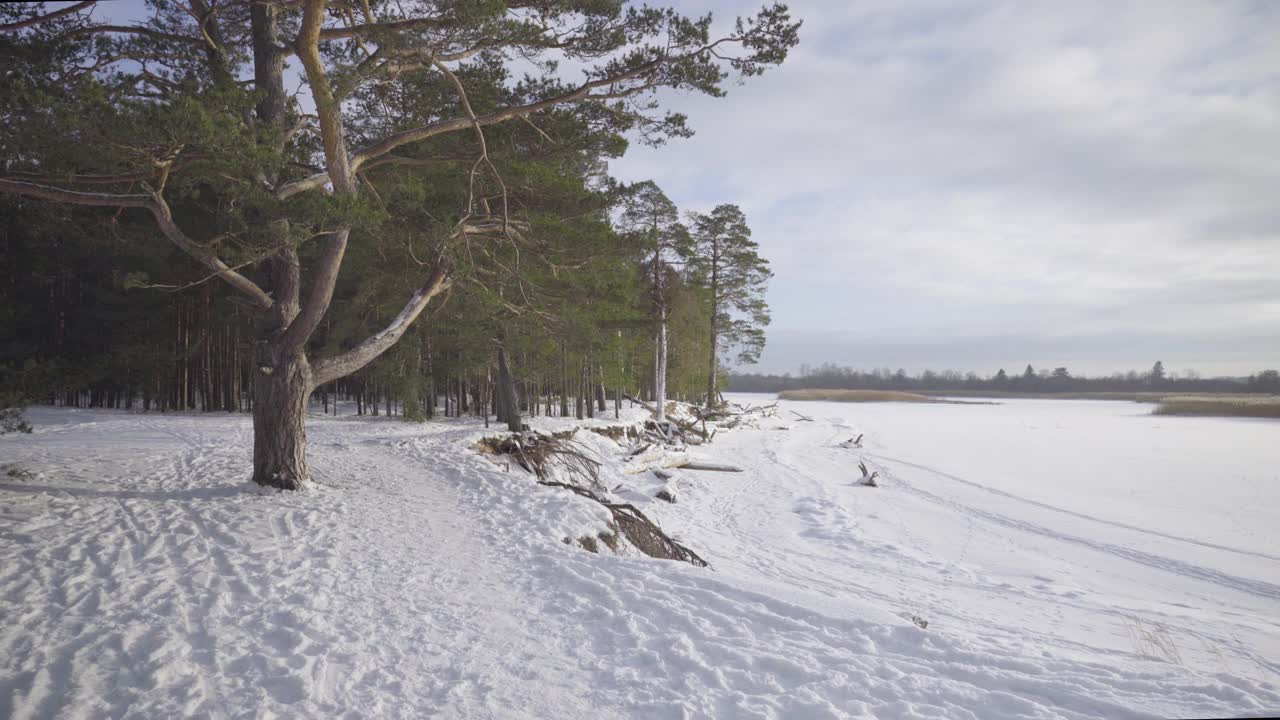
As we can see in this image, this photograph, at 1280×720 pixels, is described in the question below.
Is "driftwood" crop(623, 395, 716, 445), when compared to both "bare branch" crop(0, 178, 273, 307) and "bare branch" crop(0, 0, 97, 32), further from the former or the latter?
"bare branch" crop(0, 0, 97, 32)

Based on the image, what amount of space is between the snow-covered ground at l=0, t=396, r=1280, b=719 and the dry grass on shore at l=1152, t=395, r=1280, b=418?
1925 centimetres

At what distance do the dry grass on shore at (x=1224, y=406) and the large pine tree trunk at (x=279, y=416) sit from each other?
3409cm

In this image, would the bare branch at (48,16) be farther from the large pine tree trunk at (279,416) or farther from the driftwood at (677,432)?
the driftwood at (677,432)

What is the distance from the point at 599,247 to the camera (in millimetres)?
11312

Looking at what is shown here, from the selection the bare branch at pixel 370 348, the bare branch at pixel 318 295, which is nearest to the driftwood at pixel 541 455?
the bare branch at pixel 370 348

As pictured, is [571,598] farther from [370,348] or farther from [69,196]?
[69,196]

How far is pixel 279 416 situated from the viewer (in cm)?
763

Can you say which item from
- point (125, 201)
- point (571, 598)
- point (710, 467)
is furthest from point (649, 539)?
point (710, 467)

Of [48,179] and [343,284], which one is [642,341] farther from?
[48,179]

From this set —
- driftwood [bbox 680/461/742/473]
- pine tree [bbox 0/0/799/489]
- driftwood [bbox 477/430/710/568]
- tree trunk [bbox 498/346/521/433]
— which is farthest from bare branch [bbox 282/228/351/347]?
driftwood [bbox 680/461/742/473]

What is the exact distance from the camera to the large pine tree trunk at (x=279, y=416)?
7.59 metres

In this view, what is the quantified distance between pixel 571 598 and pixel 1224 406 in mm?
37370

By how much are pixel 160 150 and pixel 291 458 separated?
13.2ft

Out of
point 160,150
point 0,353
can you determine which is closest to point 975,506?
point 160,150
